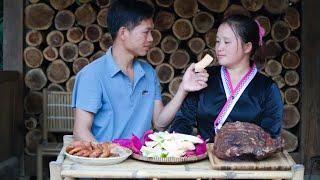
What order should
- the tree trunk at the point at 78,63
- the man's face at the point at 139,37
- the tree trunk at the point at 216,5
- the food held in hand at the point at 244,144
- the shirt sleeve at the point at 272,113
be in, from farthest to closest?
the tree trunk at the point at 78,63 < the tree trunk at the point at 216,5 < the man's face at the point at 139,37 < the shirt sleeve at the point at 272,113 < the food held in hand at the point at 244,144

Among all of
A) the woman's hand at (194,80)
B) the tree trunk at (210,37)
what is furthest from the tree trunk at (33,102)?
the woman's hand at (194,80)

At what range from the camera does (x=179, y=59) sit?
5.76 metres

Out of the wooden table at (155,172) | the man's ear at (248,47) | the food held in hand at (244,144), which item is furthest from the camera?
the man's ear at (248,47)

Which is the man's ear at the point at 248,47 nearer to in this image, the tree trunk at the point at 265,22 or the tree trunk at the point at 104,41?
the tree trunk at the point at 265,22

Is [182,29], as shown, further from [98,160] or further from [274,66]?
[98,160]

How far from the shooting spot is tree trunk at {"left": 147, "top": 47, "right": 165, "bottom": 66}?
18.8 ft

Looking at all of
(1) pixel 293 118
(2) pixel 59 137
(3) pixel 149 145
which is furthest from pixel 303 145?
(3) pixel 149 145

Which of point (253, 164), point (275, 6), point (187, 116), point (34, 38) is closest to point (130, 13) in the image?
point (187, 116)

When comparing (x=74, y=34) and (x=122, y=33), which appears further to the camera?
(x=74, y=34)

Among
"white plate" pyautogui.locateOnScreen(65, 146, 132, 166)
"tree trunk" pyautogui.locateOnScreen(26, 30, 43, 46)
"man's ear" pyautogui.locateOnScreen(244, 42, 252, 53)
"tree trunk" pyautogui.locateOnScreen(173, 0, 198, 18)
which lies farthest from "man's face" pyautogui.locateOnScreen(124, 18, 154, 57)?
"tree trunk" pyautogui.locateOnScreen(26, 30, 43, 46)

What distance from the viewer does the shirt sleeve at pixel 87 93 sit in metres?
3.36

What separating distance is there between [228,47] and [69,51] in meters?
2.69

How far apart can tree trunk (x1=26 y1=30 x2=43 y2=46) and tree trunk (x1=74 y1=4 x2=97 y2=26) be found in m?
0.38

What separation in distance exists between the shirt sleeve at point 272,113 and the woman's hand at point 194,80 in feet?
1.10
